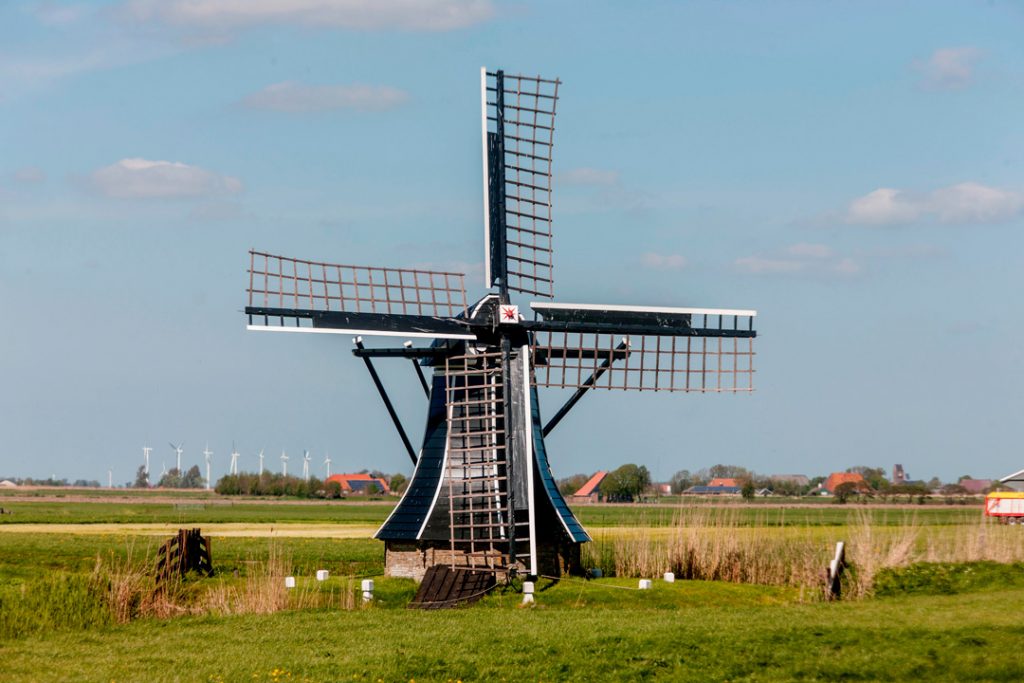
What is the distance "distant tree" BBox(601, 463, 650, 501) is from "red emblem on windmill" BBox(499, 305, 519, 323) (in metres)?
59.4

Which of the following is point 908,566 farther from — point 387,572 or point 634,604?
point 387,572

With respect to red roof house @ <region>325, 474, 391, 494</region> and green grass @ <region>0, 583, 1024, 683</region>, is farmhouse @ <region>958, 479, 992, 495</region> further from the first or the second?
green grass @ <region>0, 583, 1024, 683</region>

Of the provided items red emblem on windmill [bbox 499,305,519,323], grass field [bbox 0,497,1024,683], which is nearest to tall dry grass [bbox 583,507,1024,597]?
grass field [bbox 0,497,1024,683]

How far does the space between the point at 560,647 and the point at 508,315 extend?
928 centimetres

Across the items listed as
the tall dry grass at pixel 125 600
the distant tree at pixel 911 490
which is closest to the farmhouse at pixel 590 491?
the distant tree at pixel 911 490

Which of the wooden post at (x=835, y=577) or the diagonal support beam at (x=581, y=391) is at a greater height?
the diagonal support beam at (x=581, y=391)

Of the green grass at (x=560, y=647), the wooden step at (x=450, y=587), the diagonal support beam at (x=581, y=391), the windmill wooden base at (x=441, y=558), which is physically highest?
the diagonal support beam at (x=581, y=391)

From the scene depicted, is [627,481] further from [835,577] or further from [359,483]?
[359,483]

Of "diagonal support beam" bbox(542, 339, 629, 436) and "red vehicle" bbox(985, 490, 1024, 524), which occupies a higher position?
"diagonal support beam" bbox(542, 339, 629, 436)

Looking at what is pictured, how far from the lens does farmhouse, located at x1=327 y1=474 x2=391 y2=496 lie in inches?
5965

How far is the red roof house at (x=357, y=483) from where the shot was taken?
152 meters

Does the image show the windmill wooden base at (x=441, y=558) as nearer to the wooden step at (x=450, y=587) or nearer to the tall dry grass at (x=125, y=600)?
the wooden step at (x=450, y=587)

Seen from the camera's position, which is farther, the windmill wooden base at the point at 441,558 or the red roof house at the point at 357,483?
the red roof house at the point at 357,483

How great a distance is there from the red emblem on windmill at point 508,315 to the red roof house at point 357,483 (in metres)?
121
